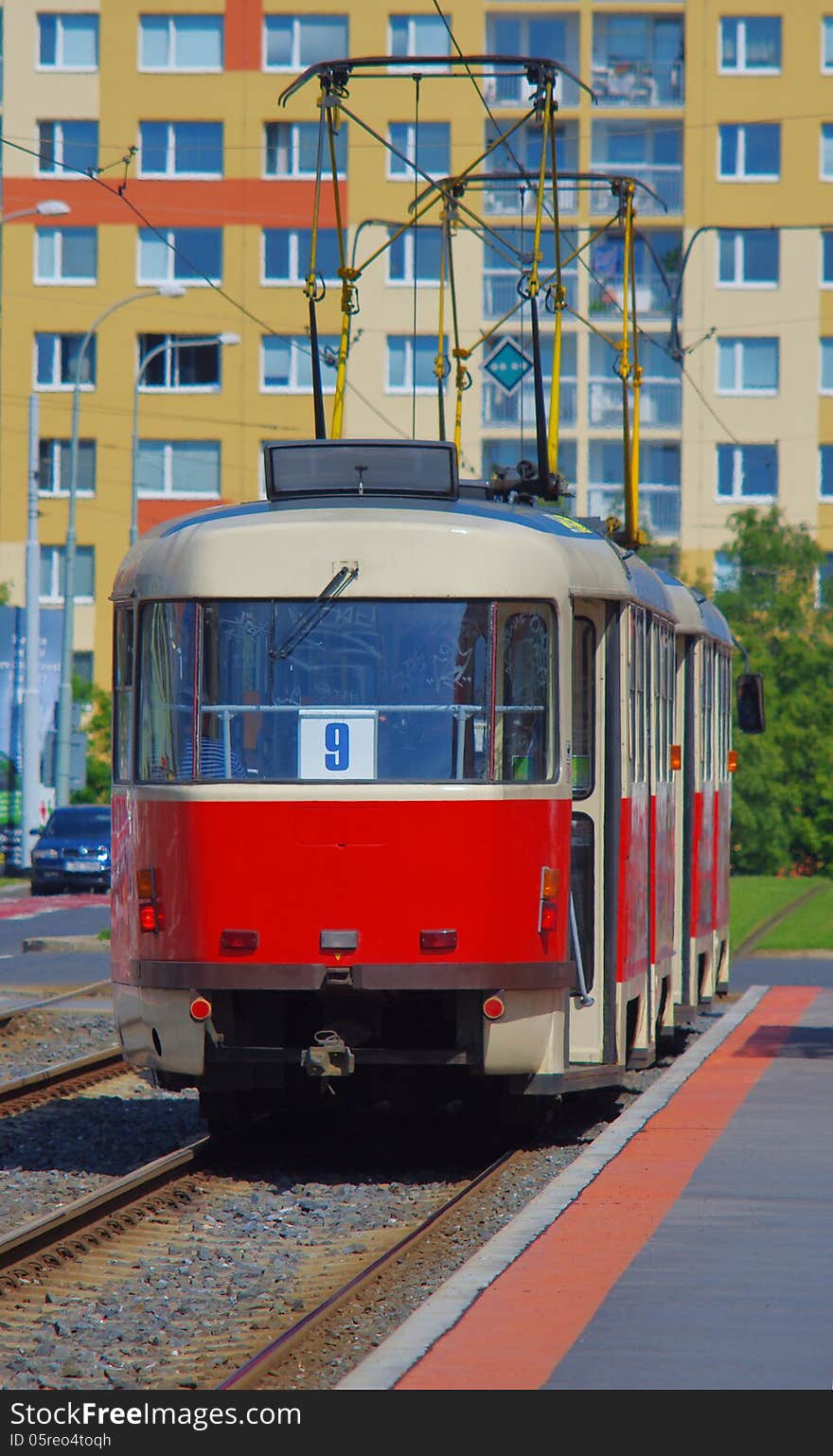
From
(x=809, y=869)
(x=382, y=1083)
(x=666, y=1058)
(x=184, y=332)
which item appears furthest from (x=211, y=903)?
(x=184, y=332)

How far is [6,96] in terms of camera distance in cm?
6250

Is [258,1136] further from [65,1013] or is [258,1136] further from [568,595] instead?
[65,1013]

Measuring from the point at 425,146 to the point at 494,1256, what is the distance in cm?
5586

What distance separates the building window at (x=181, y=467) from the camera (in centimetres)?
6284

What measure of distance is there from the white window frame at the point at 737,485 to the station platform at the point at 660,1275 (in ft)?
167

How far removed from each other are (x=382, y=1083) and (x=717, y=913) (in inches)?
304

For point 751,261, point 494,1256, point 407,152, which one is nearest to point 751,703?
point 494,1256

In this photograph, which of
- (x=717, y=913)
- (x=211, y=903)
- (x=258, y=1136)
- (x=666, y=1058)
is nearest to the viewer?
(x=211, y=903)

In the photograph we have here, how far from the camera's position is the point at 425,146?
61.9 meters

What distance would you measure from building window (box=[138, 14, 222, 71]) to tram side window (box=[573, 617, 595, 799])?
2075 inches

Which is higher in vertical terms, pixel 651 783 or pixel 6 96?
pixel 6 96

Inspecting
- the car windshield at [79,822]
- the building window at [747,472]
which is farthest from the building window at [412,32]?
the car windshield at [79,822]

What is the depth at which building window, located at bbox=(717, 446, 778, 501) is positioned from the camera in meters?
63.0

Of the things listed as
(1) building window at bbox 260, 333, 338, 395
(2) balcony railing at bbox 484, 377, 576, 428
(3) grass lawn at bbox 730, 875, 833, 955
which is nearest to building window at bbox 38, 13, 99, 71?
(1) building window at bbox 260, 333, 338, 395
